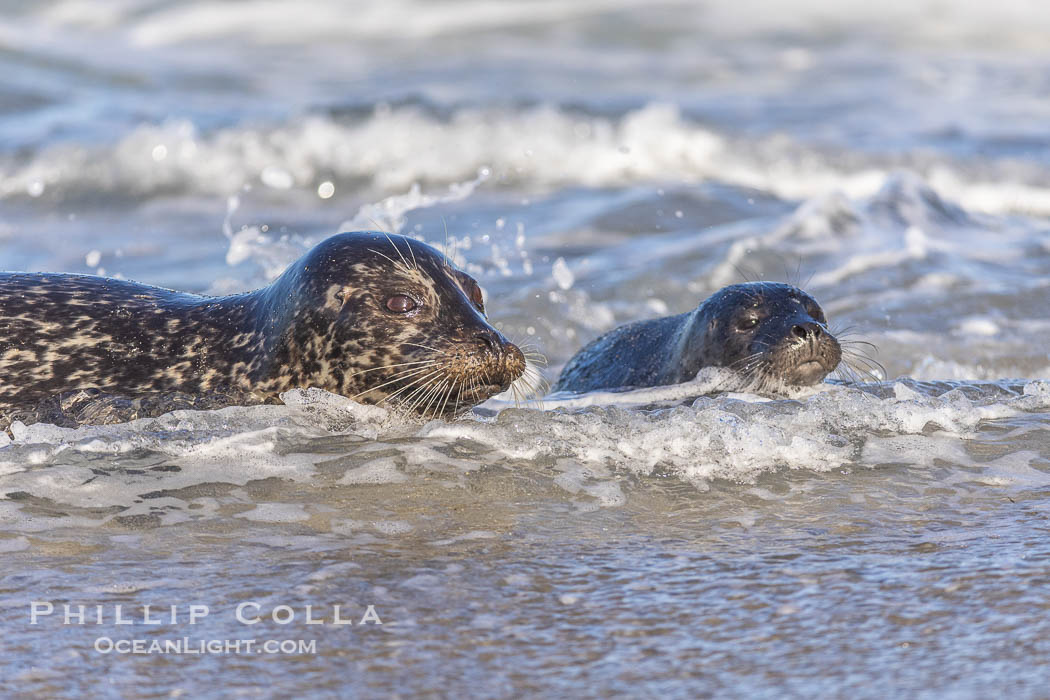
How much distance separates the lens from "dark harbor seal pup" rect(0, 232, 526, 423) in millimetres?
4895

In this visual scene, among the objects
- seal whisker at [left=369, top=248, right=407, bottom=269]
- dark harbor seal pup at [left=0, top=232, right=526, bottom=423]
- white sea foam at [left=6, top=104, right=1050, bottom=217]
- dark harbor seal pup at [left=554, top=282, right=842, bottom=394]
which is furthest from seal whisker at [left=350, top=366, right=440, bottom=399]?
white sea foam at [left=6, top=104, right=1050, bottom=217]

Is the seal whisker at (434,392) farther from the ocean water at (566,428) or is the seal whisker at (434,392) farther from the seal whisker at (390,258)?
the seal whisker at (390,258)

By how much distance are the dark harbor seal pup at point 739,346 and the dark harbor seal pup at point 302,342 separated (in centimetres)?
134

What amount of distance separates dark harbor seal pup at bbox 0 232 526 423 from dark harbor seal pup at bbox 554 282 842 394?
1.34 m

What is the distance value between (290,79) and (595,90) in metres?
4.91

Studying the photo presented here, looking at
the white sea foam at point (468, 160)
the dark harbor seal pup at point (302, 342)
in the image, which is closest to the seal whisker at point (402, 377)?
the dark harbor seal pup at point (302, 342)

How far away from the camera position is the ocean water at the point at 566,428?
3.04 meters

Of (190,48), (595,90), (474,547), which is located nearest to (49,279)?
(474,547)

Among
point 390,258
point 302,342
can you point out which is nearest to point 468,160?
point 390,258

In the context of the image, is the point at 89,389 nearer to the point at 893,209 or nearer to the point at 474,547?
the point at 474,547

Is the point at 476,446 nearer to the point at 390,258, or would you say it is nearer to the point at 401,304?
the point at 401,304

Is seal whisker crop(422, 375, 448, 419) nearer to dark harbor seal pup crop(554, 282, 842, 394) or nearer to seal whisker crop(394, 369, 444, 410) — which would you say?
seal whisker crop(394, 369, 444, 410)

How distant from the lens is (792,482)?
431cm

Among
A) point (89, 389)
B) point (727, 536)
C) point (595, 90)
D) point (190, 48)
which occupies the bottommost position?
point (727, 536)
